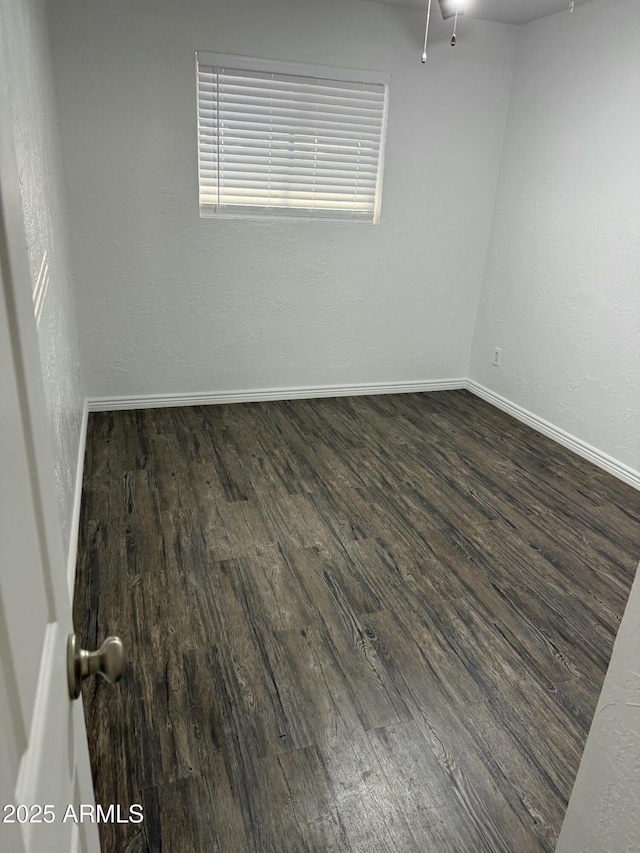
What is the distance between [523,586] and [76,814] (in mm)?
1901

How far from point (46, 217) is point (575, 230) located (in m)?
2.76

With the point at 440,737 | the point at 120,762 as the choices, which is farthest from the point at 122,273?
the point at 440,737

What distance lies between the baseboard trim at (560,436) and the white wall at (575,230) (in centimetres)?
4

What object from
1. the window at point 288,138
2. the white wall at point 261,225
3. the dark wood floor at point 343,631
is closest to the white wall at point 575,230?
the white wall at point 261,225

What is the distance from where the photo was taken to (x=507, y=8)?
10.9 feet

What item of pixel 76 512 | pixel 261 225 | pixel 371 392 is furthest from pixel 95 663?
pixel 371 392

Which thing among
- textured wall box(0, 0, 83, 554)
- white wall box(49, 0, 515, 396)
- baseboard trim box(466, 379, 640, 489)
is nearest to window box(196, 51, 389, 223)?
white wall box(49, 0, 515, 396)

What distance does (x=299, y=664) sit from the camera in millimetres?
1840

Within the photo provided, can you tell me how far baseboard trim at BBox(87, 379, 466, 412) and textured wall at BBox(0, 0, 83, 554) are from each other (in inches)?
26.5

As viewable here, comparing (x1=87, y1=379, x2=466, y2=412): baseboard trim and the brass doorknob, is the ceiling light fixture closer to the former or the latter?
(x1=87, y1=379, x2=466, y2=412): baseboard trim

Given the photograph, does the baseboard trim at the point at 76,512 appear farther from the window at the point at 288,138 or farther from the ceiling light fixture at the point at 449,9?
the ceiling light fixture at the point at 449,9

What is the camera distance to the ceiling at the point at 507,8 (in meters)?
3.22

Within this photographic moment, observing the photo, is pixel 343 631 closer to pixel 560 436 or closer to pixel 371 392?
pixel 560 436

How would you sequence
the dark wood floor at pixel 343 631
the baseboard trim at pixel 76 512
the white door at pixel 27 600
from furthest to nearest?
the baseboard trim at pixel 76 512 → the dark wood floor at pixel 343 631 → the white door at pixel 27 600
